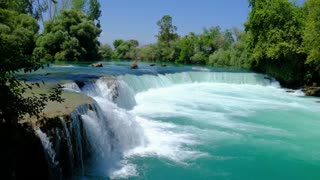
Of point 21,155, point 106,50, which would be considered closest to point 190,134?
point 21,155

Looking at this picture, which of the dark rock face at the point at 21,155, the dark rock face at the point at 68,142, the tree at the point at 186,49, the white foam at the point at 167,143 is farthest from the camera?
the tree at the point at 186,49

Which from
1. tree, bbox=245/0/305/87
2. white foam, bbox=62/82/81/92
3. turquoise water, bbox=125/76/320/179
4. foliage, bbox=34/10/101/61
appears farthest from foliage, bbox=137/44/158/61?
white foam, bbox=62/82/81/92

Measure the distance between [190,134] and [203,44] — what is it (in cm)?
5239

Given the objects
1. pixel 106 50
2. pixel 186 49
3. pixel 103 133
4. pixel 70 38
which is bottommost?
pixel 103 133

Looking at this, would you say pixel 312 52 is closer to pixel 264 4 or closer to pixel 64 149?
pixel 264 4

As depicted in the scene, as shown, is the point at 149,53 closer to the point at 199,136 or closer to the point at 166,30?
the point at 166,30

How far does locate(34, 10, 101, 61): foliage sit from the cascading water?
2302 centimetres

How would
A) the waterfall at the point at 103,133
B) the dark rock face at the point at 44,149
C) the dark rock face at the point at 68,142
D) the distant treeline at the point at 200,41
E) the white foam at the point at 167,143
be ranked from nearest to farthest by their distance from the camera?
1. the dark rock face at the point at 44,149
2. the dark rock face at the point at 68,142
3. the waterfall at the point at 103,133
4. the white foam at the point at 167,143
5. the distant treeline at the point at 200,41

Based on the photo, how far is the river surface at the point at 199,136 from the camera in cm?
952

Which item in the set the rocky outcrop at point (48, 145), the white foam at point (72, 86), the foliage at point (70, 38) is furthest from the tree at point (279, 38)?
the rocky outcrop at point (48, 145)

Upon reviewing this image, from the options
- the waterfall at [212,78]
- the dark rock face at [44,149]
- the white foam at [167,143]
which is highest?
the dark rock face at [44,149]

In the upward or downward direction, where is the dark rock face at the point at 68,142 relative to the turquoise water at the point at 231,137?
upward

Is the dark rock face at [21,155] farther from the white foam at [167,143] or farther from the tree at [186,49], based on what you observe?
the tree at [186,49]

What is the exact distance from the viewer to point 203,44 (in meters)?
64.0
